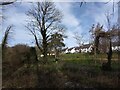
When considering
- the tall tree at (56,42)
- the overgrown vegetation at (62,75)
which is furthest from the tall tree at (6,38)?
the tall tree at (56,42)

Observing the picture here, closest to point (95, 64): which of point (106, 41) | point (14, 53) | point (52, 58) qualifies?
point (106, 41)

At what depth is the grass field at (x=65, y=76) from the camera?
9.99 meters

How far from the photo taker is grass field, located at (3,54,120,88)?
999 centimetres

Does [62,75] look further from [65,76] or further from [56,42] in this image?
[56,42]

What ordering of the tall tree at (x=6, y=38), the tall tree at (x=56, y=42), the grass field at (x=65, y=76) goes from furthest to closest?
1. the tall tree at (x=56, y=42)
2. the tall tree at (x=6, y=38)
3. the grass field at (x=65, y=76)

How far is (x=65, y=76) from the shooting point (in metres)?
11.0

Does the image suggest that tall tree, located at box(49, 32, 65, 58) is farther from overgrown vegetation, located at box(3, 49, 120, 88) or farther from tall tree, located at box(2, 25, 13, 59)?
tall tree, located at box(2, 25, 13, 59)

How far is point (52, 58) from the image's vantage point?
42.7 feet

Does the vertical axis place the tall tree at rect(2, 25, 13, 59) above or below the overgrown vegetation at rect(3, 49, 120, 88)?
above

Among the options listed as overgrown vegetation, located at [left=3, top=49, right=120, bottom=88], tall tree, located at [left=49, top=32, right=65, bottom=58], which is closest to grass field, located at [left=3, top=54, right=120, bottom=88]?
overgrown vegetation, located at [left=3, top=49, right=120, bottom=88]

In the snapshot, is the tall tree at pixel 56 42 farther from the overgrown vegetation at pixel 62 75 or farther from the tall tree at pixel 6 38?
the tall tree at pixel 6 38

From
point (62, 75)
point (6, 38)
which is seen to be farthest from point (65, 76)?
point (6, 38)

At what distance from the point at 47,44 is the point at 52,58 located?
991mm

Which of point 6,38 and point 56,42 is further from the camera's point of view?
point 56,42
